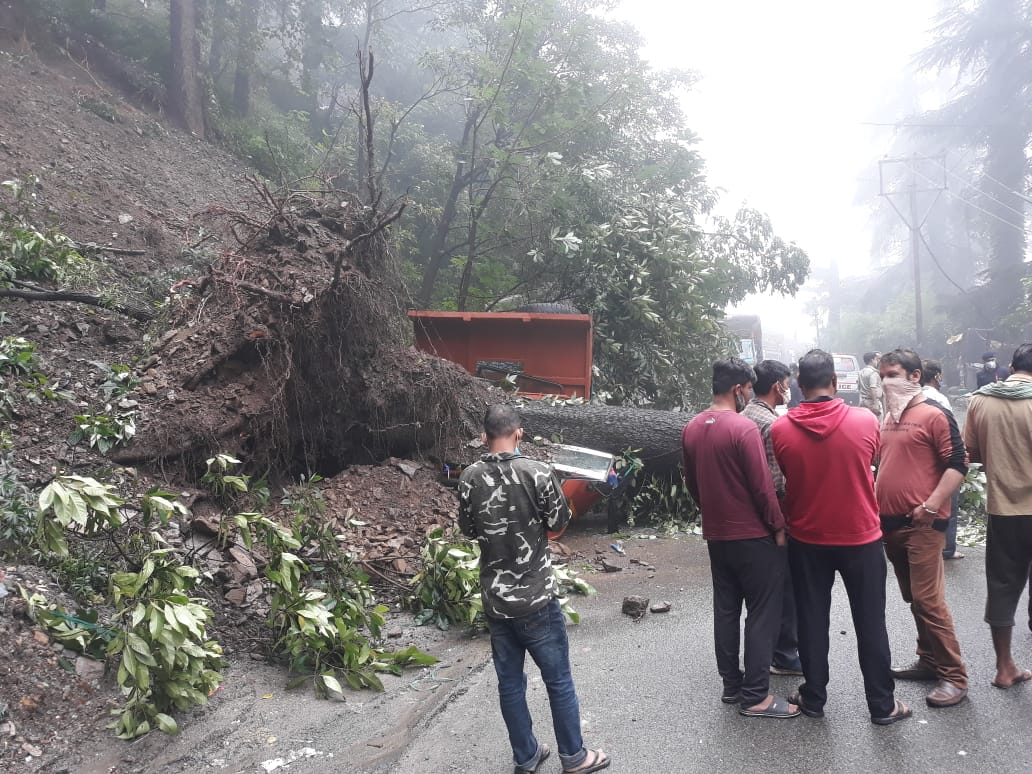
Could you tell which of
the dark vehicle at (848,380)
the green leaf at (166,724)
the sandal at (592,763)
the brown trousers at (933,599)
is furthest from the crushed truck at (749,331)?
the green leaf at (166,724)

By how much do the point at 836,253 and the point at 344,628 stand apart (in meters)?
64.6

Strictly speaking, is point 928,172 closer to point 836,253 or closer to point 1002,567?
point 836,253

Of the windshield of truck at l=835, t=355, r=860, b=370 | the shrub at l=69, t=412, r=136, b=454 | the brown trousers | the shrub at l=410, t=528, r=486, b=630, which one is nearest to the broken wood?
the shrub at l=69, t=412, r=136, b=454

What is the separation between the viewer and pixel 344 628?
419 centimetres

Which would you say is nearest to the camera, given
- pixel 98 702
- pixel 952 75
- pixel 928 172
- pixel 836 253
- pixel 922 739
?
pixel 922 739

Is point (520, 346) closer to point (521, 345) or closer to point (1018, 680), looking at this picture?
point (521, 345)

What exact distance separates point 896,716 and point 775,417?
1464 millimetres

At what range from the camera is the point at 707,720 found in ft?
11.4

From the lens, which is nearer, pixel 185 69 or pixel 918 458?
pixel 918 458

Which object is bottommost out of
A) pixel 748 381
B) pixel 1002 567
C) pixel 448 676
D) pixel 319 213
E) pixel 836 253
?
pixel 448 676

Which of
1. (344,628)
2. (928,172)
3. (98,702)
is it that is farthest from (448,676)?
(928,172)

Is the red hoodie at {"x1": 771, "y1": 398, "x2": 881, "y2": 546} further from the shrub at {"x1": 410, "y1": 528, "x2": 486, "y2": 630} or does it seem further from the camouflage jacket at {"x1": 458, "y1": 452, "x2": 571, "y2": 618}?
the shrub at {"x1": 410, "y1": 528, "x2": 486, "y2": 630}

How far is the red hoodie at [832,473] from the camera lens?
3.27 m

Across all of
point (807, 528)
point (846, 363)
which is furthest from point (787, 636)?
point (846, 363)
